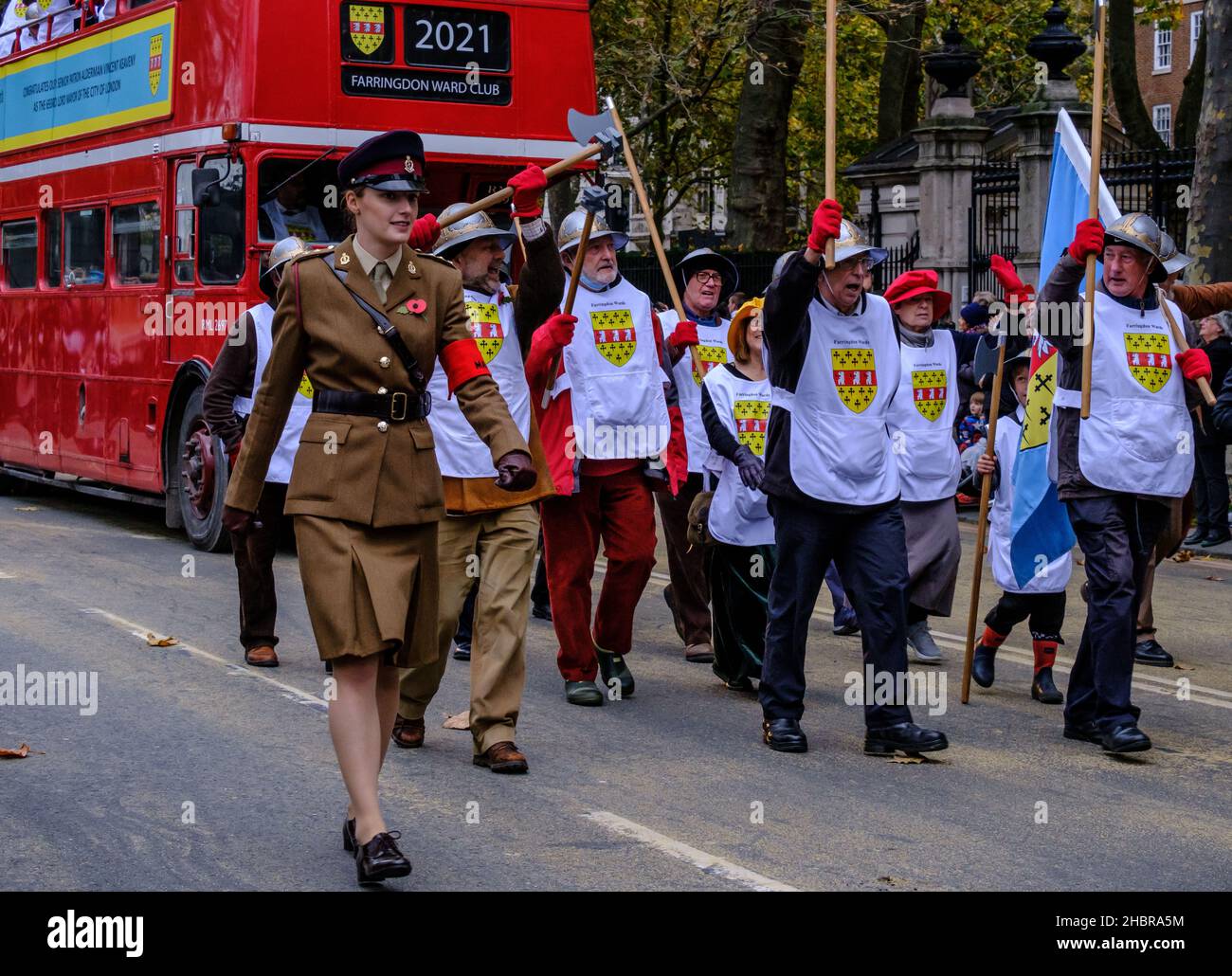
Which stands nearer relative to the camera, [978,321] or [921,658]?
[921,658]

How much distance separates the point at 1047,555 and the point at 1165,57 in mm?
48059

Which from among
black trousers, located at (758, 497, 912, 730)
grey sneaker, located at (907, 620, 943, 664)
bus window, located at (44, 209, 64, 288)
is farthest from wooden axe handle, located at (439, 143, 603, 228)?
bus window, located at (44, 209, 64, 288)

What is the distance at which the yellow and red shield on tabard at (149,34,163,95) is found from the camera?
47.1ft

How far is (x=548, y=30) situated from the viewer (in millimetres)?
14078

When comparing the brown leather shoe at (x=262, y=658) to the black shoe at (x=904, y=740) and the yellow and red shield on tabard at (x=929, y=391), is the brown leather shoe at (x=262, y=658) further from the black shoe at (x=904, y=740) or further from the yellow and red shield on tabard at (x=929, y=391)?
→ the yellow and red shield on tabard at (x=929, y=391)

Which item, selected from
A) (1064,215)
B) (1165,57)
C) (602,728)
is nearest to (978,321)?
(1064,215)

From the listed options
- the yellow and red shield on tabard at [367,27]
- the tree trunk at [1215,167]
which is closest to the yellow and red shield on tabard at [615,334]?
the yellow and red shield on tabard at [367,27]

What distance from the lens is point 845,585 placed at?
7.61m

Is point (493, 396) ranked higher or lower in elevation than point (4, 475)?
higher

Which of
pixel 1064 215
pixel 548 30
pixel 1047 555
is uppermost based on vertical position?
pixel 548 30

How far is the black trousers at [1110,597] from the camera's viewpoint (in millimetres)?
7574

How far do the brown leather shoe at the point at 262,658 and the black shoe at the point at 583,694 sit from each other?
1.53 meters

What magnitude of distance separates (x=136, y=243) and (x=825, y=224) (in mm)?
9031
